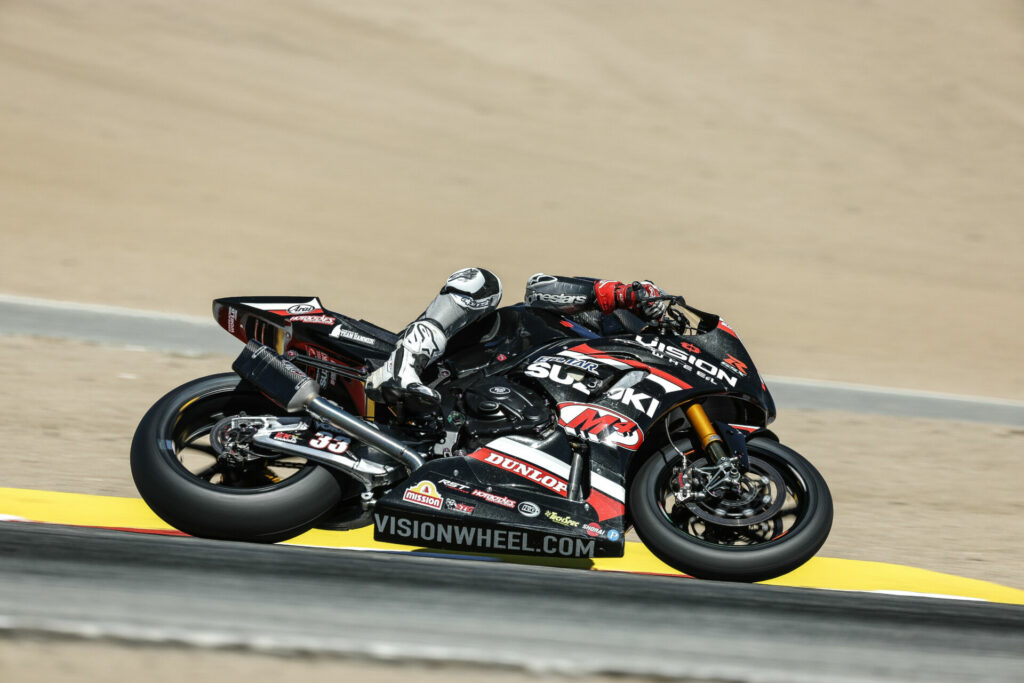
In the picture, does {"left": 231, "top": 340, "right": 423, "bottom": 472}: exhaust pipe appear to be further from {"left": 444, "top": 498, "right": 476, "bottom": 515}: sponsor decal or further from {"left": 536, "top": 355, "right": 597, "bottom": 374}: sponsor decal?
{"left": 536, "top": 355, "right": 597, "bottom": 374}: sponsor decal

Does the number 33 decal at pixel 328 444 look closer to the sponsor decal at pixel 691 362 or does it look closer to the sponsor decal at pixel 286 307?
the sponsor decal at pixel 286 307

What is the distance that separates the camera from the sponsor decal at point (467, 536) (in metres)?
3.86

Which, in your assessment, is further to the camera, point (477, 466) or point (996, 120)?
point (996, 120)

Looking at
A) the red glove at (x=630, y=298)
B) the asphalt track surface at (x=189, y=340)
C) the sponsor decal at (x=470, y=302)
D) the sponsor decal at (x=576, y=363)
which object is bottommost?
the asphalt track surface at (x=189, y=340)

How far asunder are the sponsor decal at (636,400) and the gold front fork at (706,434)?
0.16 metres

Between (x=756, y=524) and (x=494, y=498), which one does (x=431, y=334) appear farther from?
(x=756, y=524)

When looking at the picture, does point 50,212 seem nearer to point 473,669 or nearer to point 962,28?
point 473,669

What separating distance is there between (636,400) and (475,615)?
1.29 m

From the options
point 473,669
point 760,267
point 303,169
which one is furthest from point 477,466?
point 303,169

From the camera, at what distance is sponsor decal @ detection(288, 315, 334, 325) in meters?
4.46

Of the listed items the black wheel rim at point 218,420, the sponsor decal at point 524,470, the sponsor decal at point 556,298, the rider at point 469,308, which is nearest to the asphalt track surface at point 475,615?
the sponsor decal at point 524,470

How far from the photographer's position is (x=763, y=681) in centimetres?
297

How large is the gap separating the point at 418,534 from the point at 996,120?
18.7 m

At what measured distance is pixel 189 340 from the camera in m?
7.94
